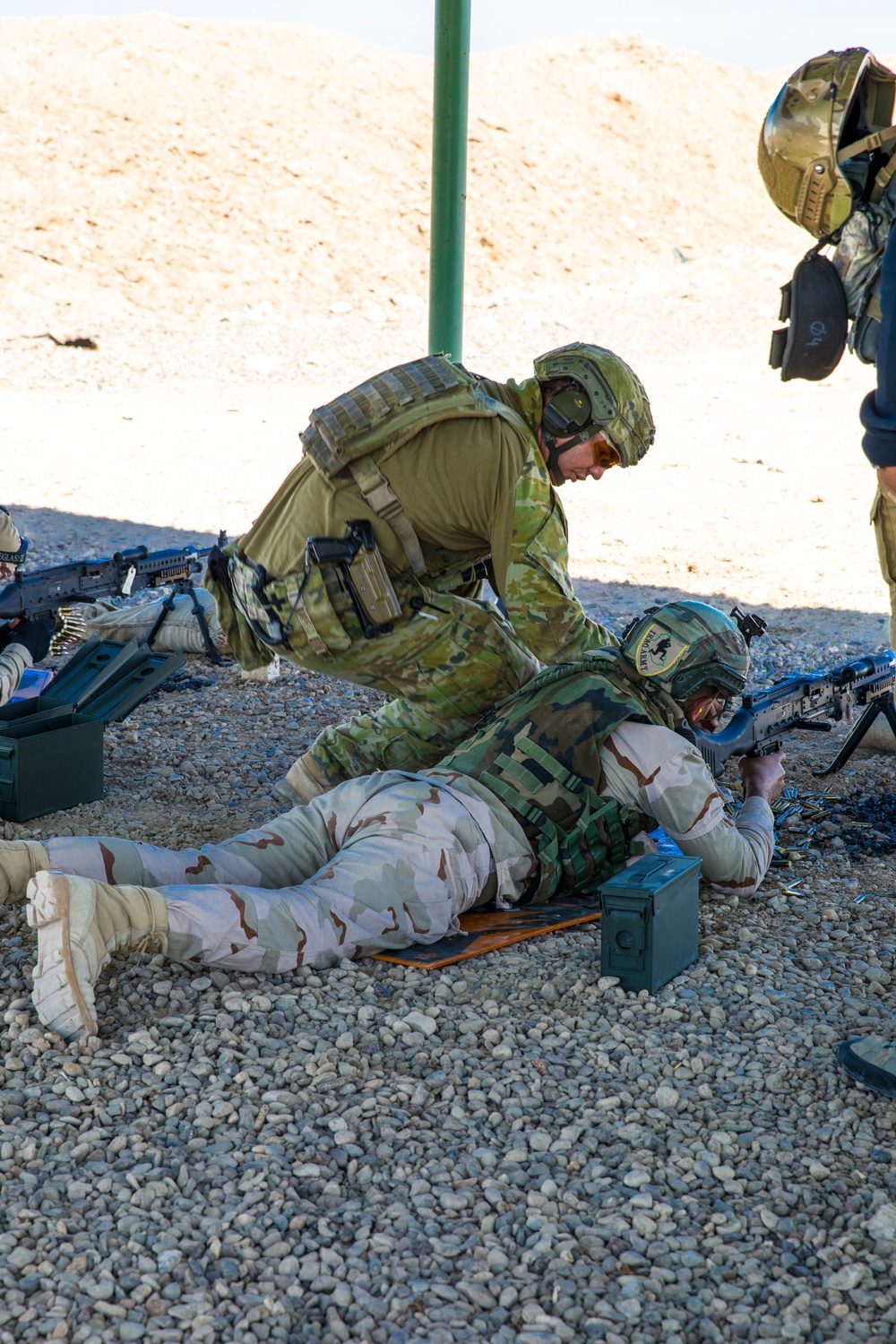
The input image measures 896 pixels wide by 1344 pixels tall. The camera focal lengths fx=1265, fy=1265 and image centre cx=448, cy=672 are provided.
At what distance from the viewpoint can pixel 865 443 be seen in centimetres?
269

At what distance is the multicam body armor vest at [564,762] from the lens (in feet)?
10.8

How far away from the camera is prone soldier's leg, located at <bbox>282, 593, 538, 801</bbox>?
13.1 feet

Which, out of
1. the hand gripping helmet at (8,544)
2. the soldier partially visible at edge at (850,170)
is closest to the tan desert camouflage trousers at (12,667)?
the hand gripping helmet at (8,544)

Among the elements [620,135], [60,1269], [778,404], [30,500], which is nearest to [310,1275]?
[60,1269]

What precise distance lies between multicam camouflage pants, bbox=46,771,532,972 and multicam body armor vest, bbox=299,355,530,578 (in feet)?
3.12

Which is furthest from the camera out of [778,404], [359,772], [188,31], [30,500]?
[188,31]

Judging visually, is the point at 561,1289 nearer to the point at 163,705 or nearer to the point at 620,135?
the point at 163,705

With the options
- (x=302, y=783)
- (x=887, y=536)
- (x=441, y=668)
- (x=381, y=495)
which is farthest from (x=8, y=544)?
(x=887, y=536)

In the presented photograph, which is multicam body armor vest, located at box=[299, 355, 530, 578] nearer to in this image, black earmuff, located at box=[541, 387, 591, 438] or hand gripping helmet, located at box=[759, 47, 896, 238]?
black earmuff, located at box=[541, 387, 591, 438]

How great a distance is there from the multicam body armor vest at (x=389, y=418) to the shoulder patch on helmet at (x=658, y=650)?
76 centimetres

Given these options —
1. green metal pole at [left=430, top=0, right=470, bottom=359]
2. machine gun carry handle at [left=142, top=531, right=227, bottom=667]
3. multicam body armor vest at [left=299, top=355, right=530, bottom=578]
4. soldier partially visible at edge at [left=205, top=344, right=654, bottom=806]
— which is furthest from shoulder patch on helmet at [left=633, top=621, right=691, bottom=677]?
machine gun carry handle at [left=142, top=531, right=227, bottom=667]

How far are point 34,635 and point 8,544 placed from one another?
0.77m

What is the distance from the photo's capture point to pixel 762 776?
4.02 metres

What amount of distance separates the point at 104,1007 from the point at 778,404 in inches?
522
